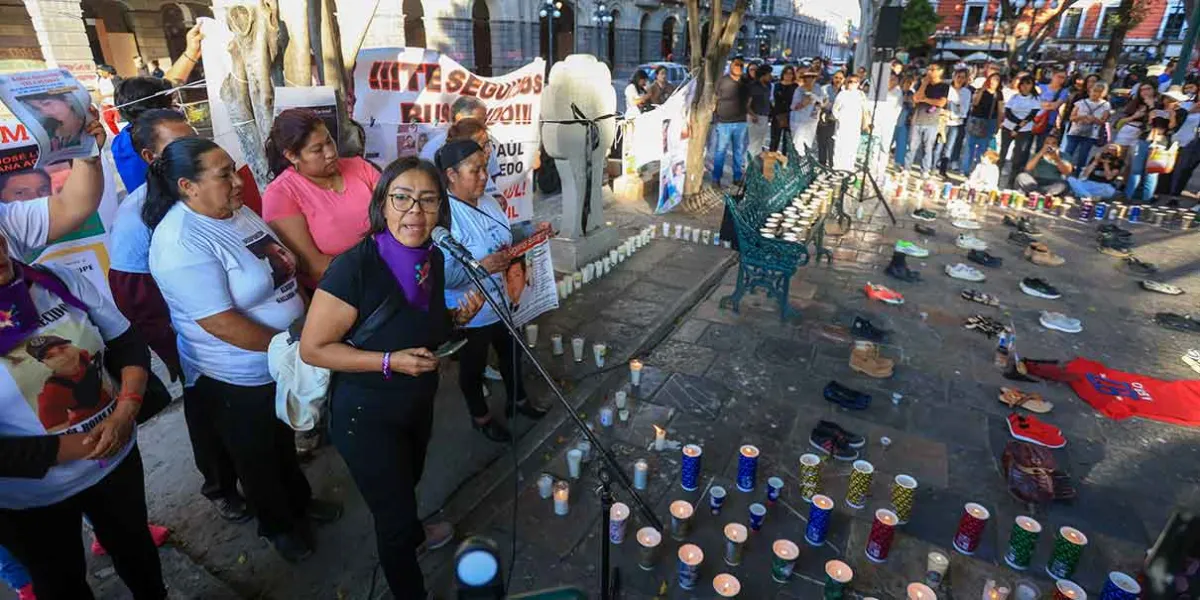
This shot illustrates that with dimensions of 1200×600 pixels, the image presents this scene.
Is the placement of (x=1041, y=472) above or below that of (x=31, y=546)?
below

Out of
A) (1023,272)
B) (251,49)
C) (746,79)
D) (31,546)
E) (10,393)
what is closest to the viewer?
(10,393)

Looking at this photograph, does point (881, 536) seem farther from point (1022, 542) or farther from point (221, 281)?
point (221, 281)

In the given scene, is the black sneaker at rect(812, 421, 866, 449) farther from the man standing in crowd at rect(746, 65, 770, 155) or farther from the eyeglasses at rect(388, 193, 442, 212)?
the man standing in crowd at rect(746, 65, 770, 155)

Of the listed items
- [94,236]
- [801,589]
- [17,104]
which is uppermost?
[17,104]

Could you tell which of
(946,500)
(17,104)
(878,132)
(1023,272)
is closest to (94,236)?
(17,104)

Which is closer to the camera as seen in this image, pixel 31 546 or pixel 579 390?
pixel 31 546

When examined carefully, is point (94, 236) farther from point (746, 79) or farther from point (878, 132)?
point (878, 132)

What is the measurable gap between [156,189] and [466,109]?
2.60 meters

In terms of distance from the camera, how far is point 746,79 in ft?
32.3

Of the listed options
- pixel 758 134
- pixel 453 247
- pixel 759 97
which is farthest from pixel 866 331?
pixel 758 134

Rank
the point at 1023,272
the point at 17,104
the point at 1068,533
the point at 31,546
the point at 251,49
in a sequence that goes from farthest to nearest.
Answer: the point at 1023,272 → the point at 251,49 → the point at 1068,533 → the point at 17,104 → the point at 31,546

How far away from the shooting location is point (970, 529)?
2.99m

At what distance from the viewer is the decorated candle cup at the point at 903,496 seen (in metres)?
3.16

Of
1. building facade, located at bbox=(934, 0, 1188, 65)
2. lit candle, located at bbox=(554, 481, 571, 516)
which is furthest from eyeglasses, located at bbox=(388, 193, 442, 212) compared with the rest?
building facade, located at bbox=(934, 0, 1188, 65)
